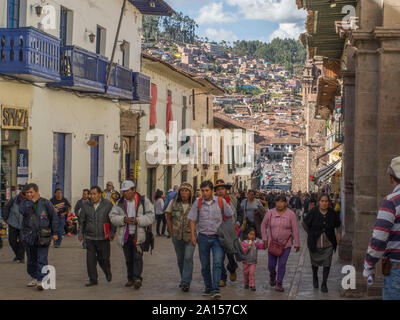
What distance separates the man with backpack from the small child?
1550 mm

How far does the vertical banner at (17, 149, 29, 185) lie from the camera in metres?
17.5

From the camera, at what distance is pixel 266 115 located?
17525 centimetres

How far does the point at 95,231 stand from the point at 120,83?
13390 millimetres

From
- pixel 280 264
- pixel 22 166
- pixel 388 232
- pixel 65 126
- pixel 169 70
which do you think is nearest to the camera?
pixel 388 232

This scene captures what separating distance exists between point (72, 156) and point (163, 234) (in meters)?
3.59

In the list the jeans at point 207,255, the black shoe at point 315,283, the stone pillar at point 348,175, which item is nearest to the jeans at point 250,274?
the jeans at point 207,255

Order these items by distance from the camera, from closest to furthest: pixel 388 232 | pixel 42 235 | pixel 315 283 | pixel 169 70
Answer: pixel 388 232 < pixel 42 235 < pixel 315 283 < pixel 169 70

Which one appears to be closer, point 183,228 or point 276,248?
point 183,228

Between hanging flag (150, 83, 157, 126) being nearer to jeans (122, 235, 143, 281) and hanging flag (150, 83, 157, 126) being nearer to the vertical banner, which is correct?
the vertical banner

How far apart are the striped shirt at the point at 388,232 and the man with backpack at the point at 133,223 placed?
503cm

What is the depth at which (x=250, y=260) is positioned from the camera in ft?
35.4

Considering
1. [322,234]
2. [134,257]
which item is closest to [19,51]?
[134,257]

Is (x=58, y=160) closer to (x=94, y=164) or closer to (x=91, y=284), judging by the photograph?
(x=94, y=164)
